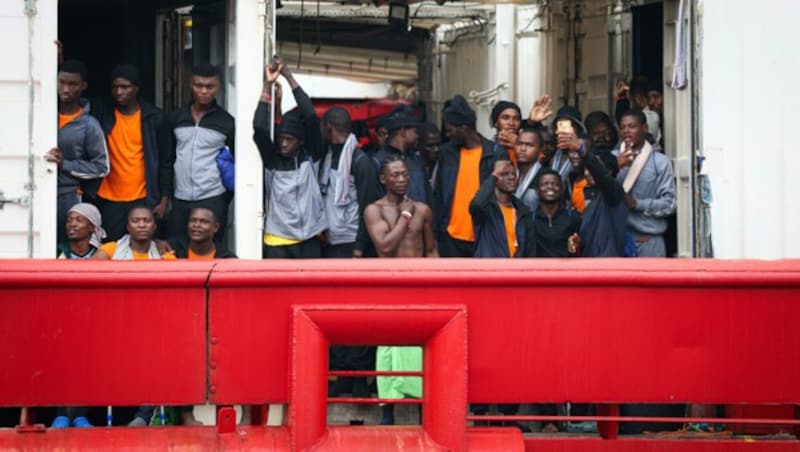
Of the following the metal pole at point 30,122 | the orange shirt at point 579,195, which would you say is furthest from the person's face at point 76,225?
the orange shirt at point 579,195

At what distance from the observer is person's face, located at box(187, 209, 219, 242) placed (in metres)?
8.91

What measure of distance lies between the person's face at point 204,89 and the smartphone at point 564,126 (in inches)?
88.1

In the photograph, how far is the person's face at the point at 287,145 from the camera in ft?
31.1

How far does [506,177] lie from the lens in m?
9.46

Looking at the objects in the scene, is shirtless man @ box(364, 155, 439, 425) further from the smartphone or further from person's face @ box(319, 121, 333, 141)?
the smartphone

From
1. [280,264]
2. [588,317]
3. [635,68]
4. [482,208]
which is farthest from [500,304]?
[635,68]

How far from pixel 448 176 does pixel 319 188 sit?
95 centimetres

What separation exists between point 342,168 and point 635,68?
3977mm

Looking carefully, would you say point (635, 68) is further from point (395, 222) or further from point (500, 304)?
point (500, 304)

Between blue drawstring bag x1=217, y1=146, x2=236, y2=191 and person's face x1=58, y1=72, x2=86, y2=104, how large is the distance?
0.97 metres

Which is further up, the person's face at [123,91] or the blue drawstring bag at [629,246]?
the person's face at [123,91]

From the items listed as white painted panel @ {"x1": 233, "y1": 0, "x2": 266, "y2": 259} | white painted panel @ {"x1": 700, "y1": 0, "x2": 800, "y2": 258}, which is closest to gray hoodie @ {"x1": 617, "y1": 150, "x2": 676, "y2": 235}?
white painted panel @ {"x1": 700, "y1": 0, "x2": 800, "y2": 258}

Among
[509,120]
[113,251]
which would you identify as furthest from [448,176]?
[113,251]

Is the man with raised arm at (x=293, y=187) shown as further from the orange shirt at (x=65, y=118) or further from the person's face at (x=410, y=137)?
the orange shirt at (x=65, y=118)
